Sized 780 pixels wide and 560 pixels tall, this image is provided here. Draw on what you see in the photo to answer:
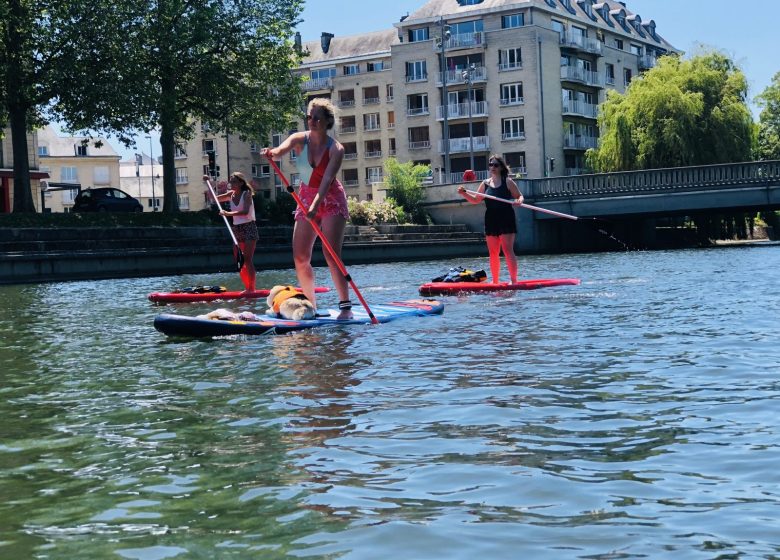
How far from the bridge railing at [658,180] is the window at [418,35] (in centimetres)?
2875

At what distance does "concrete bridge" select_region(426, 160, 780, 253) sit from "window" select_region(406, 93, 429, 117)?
65.5ft

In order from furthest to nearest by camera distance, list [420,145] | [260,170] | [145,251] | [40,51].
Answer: [260,170]
[420,145]
[40,51]
[145,251]

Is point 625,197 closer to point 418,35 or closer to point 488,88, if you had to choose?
point 488,88

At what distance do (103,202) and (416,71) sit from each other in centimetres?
3686

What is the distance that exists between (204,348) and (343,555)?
22.1ft

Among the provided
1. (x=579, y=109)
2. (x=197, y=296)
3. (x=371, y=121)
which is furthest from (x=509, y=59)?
(x=197, y=296)

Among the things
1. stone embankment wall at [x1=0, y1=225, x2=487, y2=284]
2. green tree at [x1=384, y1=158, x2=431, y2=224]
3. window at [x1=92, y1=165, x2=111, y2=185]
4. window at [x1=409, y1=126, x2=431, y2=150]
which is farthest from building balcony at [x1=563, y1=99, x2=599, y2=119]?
window at [x1=92, y1=165, x2=111, y2=185]

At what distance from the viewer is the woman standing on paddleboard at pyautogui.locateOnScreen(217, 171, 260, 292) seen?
690 inches

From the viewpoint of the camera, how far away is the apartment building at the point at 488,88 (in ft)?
255

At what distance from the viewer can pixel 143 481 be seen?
16.3ft

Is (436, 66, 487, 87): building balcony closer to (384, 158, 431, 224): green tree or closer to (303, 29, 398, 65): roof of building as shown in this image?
(303, 29, 398, 65): roof of building

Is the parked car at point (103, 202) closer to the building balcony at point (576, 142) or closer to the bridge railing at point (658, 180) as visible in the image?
the bridge railing at point (658, 180)

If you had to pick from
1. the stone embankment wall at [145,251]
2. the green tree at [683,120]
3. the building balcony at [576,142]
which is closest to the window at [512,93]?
the building balcony at [576,142]

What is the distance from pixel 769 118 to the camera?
96625mm
